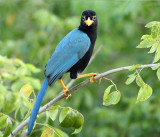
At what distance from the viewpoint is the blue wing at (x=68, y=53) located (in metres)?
3.76

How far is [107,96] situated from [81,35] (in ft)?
4.75

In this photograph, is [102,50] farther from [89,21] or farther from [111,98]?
[111,98]

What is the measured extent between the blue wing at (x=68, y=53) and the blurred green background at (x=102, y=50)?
1.68ft

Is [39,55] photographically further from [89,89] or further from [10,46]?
[89,89]

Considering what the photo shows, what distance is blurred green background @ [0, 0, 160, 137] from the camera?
5164 mm

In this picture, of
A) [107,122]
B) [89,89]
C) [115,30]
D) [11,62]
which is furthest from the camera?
[115,30]

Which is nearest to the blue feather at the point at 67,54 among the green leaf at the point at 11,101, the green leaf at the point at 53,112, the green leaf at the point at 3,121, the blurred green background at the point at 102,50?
the blurred green background at the point at 102,50

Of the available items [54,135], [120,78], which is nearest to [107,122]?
[120,78]

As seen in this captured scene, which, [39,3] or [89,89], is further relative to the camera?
[39,3]

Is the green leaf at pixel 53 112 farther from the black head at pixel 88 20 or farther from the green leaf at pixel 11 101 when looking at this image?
the black head at pixel 88 20

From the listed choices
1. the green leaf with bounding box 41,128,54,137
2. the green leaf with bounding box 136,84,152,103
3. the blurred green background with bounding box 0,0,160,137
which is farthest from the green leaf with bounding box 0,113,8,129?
the blurred green background with bounding box 0,0,160,137

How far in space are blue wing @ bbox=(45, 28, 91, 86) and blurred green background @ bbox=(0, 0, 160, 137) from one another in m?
0.51

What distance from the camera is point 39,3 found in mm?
7578

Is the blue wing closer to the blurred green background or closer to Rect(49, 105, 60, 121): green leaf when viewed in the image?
the blurred green background
